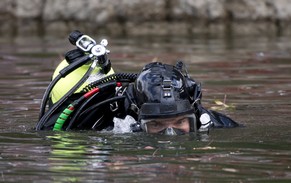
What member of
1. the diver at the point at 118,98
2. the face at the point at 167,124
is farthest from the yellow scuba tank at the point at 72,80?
the face at the point at 167,124

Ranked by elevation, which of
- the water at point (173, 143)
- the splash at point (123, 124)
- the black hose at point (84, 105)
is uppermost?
the black hose at point (84, 105)

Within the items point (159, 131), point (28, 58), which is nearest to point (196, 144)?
point (159, 131)

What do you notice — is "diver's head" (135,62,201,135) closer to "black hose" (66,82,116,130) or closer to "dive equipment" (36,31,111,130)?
"black hose" (66,82,116,130)

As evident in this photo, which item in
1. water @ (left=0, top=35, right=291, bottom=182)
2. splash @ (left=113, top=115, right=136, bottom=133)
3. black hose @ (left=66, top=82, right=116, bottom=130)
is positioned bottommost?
water @ (left=0, top=35, right=291, bottom=182)

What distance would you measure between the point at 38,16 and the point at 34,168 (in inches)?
553

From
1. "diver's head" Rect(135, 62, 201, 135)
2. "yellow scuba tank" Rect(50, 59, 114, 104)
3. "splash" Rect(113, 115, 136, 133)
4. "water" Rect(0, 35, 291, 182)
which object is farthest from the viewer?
"yellow scuba tank" Rect(50, 59, 114, 104)

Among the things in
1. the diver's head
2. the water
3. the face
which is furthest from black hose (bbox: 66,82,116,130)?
the face

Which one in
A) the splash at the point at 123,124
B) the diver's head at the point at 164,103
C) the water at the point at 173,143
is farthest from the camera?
the splash at the point at 123,124

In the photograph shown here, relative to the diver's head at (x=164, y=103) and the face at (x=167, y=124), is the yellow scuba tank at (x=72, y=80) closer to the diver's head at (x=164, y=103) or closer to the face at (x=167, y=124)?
the diver's head at (x=164, y=103)

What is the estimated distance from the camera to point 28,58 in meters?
13.7

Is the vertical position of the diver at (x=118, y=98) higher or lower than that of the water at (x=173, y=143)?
higher

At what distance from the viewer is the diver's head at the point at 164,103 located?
5895 mm

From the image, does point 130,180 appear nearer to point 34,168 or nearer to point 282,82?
point 34,168

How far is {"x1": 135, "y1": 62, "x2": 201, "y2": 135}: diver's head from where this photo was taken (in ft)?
19.3
